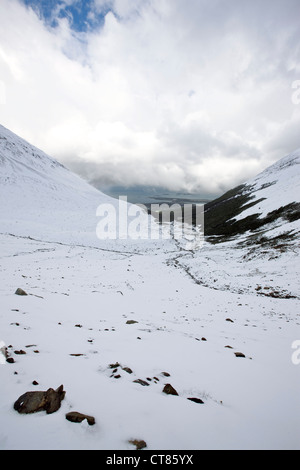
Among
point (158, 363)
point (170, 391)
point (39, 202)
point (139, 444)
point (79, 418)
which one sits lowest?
point (158, 363)

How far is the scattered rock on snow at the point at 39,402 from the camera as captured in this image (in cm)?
302

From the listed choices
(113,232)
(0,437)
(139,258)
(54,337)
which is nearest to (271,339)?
(54,337)

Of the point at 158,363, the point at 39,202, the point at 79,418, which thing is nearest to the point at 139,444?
the point at 79,418

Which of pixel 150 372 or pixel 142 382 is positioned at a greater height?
pixel 142 382

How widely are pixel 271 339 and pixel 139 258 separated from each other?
25836 millimetres

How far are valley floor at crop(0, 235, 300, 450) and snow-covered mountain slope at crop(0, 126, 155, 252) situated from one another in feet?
107

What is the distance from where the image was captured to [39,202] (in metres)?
62.2

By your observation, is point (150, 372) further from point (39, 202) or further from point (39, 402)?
point (39, 202)

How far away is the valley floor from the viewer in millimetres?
2879

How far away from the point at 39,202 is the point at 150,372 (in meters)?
67.5

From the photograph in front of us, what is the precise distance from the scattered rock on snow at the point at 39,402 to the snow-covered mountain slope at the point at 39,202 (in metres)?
38.5

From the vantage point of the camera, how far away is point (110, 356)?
551cm
